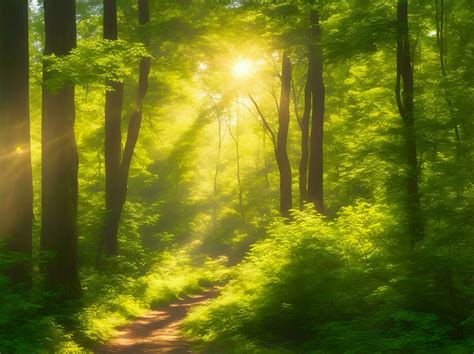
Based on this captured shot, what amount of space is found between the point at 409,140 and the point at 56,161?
768 cm

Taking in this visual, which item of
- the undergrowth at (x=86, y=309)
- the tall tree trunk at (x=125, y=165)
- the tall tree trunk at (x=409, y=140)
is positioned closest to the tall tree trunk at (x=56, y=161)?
the undergrowth at (x=86, y=309)

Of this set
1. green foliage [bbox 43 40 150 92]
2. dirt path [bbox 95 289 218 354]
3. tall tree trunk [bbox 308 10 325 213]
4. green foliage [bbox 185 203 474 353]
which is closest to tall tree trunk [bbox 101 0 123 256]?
dirt path [bbox 95 289 218 354]

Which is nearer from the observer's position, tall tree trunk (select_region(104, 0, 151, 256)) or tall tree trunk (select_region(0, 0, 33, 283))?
tall tree trunk (select_region(0, 0, 33, 283))

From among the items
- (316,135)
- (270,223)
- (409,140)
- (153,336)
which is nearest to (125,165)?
(316,135)

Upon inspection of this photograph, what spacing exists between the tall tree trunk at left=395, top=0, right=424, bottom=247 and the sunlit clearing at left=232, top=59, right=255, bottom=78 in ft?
34.7

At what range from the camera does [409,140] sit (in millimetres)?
12297

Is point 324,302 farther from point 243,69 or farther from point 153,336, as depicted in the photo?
point 243,69

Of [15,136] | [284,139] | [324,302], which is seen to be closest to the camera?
[324,302]

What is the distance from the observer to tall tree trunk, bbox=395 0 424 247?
10930 mm

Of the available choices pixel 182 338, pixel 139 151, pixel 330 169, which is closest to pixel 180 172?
pixel 139 151

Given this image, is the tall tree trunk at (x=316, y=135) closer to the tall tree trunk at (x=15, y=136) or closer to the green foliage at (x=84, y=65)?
the green foliage at (x=84, y=65)

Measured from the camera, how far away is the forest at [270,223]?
30.2 feet

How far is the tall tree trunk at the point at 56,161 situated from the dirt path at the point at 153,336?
5.69 feet

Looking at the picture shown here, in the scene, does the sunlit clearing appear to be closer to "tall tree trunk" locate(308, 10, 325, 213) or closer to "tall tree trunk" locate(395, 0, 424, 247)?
"tall tree trunk" locate(308, 10, 325, 213)
